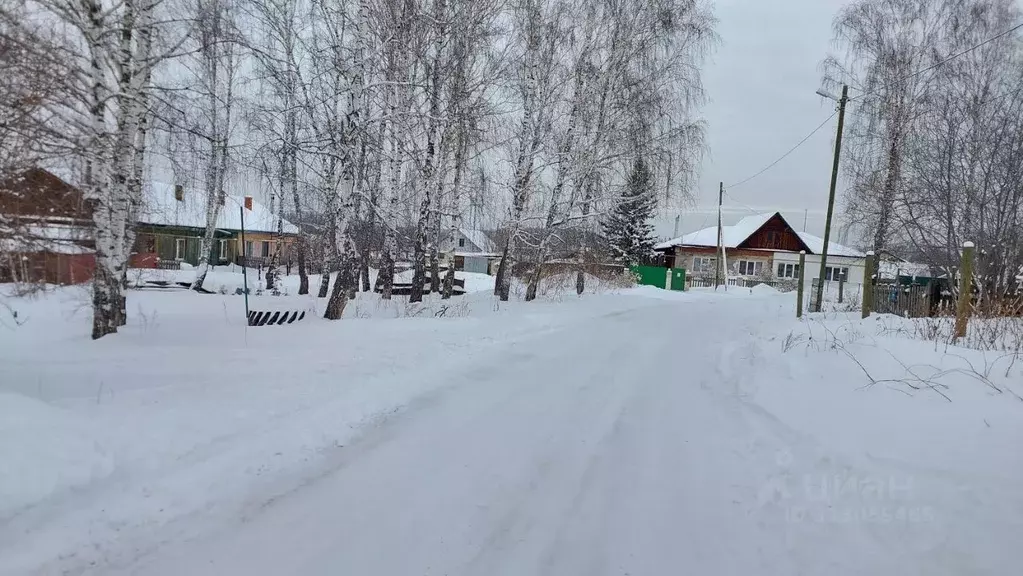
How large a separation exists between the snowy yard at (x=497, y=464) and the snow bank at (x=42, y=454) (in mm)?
16

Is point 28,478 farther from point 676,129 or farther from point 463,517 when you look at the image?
point 676,129

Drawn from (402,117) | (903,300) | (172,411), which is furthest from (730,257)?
(172,411)

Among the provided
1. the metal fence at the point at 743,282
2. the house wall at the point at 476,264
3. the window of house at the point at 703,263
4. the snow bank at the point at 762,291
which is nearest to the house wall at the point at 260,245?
the house wall at the point at 476,264

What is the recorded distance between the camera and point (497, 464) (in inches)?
158

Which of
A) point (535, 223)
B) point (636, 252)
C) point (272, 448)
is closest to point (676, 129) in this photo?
point (535, 223)

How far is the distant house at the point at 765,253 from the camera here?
44781 millimetres

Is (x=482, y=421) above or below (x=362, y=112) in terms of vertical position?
below

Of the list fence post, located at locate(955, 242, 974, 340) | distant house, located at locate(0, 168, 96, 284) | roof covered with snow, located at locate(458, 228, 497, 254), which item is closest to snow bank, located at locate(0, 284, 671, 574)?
distant house, located at locate(0, 168, 96, 284)

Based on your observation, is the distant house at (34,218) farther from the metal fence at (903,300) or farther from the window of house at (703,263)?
the window of house at (703,263)

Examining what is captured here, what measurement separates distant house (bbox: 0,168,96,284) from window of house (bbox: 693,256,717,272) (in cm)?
4484

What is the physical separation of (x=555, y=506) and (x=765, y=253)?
155 feet

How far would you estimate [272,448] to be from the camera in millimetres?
4109

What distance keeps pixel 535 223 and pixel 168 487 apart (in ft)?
49.2

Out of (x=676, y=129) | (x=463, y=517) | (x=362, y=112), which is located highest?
(x=676, y=129)
